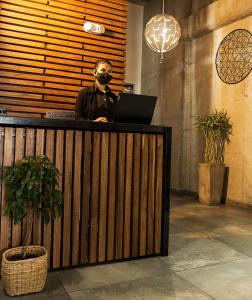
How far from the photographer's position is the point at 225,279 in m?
2.68

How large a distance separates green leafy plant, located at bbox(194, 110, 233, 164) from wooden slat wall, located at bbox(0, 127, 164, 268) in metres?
3.22

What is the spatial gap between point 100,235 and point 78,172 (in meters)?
0.61

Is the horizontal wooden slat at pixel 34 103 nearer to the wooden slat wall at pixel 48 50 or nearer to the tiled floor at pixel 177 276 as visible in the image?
the wooden slat wall at pixel 48 50

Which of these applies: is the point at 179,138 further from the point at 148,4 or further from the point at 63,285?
the point at 63,285

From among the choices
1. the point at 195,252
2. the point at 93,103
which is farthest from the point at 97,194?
the point at 93,103

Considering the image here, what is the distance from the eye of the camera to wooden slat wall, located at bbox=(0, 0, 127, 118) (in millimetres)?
5465

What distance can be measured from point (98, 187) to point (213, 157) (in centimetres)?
382

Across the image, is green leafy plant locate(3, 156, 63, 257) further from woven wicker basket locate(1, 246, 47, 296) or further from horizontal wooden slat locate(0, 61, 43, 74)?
horizontal wooden slat locate(0, 61, 43, 74)

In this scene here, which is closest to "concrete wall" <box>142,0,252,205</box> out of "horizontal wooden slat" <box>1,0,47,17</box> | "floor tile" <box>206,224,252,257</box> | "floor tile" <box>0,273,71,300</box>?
"floor tile" <box>206,224,252,257</box>

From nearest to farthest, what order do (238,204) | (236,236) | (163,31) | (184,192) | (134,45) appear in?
(236,236), (163,31), (238,204), (184,192), (134,45)

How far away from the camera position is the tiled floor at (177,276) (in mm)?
2348

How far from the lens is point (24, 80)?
5.59 m

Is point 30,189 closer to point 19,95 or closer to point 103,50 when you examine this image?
point 19,95

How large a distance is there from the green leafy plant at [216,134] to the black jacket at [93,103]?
2.77 meters
